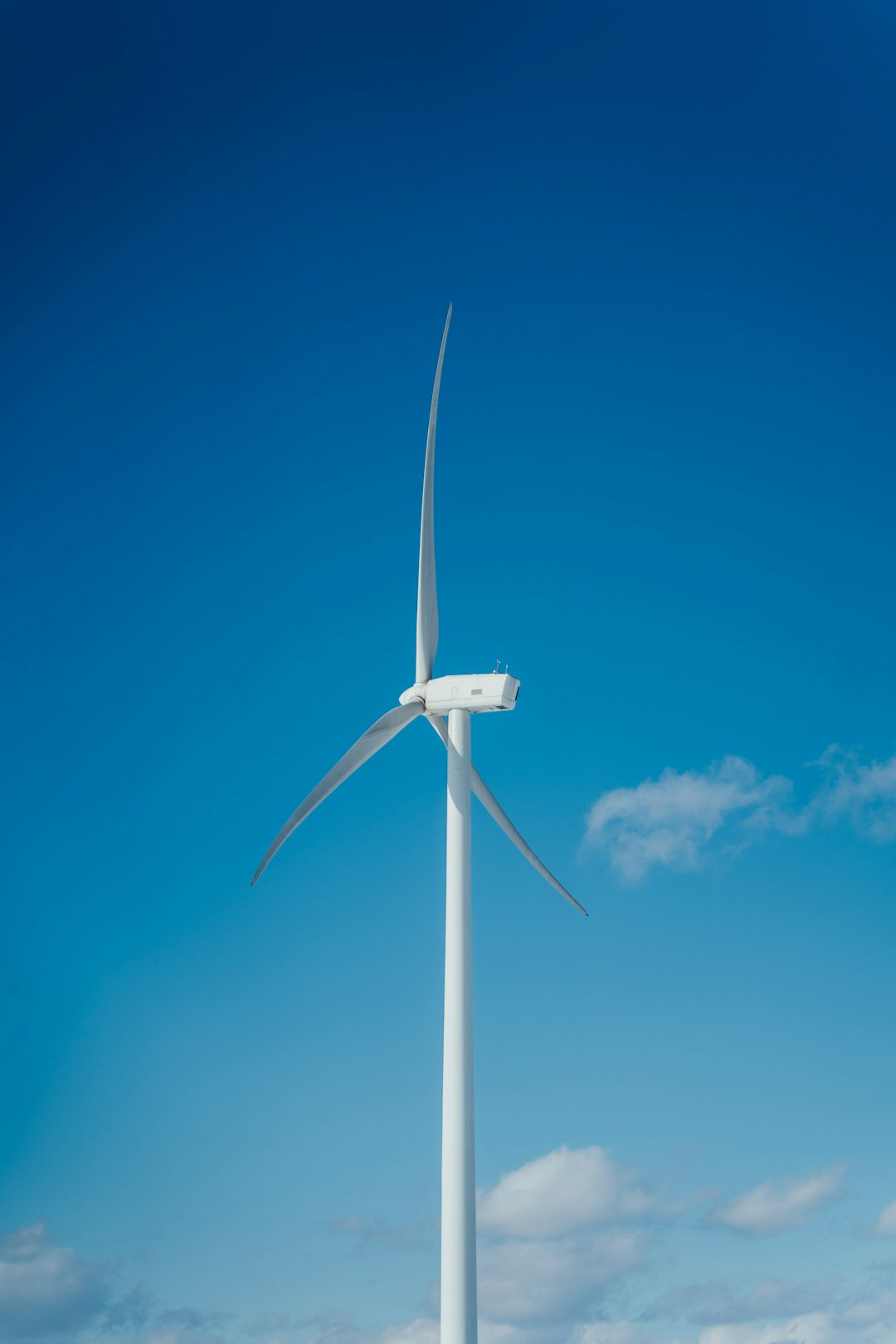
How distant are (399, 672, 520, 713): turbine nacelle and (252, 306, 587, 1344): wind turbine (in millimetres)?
22

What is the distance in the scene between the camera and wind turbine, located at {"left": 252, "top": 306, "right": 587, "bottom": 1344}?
33.6m

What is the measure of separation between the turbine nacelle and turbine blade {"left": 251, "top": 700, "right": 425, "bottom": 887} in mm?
500

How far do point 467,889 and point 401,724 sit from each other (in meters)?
5.56

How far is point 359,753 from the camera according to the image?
39375 millimetres

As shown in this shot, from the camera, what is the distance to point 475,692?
39750 mm

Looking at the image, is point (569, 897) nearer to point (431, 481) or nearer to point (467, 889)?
point (467, 889)

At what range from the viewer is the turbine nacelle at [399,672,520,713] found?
3966 cm

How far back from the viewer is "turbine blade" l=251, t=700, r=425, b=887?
3762 cm

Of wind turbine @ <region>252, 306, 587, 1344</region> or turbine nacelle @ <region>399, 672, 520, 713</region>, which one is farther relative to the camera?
turbine nacelle @ <region>399, 672, 520, 713</region>

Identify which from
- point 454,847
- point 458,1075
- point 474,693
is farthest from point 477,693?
point 458,1075

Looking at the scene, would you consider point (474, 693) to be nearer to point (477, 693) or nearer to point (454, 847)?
point (477, 693)

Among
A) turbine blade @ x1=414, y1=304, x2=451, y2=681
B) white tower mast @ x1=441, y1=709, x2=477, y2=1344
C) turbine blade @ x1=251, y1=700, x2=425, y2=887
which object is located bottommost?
white tower mast @ x1=441, y1=709, x2=477, y2=1344

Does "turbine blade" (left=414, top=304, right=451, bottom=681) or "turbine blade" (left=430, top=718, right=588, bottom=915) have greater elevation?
"turbine blade" (left=414, top=304, right=451, bottom=681)

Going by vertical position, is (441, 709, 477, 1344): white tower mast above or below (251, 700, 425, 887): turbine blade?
below
